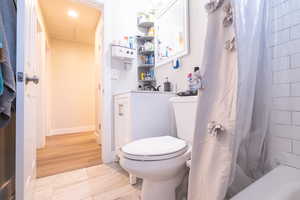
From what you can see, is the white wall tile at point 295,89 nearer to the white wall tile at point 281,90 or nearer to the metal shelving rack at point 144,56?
the white wall tile at point 281,90

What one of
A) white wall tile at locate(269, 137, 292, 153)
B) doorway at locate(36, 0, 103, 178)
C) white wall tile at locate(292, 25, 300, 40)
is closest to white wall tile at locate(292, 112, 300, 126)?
white wall tile at locate(269, 137, 292, 153)

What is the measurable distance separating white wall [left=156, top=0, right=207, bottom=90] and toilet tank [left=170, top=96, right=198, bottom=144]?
1.39 feet

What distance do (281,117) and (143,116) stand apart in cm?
103

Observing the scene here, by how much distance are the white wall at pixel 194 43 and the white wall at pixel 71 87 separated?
269 centimetres

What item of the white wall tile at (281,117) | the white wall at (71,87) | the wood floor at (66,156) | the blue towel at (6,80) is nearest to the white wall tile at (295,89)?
the white wall tile at (281,117)

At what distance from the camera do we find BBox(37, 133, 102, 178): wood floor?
1604 mm

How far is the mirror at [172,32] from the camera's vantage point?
161 centimetres

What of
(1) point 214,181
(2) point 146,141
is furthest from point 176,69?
(1) point 214,181

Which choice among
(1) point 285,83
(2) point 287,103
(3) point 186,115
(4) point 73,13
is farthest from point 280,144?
(4) point 73,13

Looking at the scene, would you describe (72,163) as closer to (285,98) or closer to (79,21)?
(285,98)

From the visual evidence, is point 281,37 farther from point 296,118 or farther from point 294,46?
point 296,118

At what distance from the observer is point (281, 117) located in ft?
2.67

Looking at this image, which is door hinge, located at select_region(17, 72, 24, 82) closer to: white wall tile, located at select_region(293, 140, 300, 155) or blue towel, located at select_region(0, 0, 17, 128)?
blue towel, located at select_region(0, 0, 17, 128)

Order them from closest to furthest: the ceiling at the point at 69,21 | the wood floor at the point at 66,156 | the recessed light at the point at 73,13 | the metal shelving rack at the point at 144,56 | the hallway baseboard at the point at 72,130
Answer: the wood floor at the point at 66,156
the metal shelving rack at the point at 144,56
the ceiling at the point at 69,21
the recessed light at the point at 73,13
the hallway baseboard at the point at 72,130
